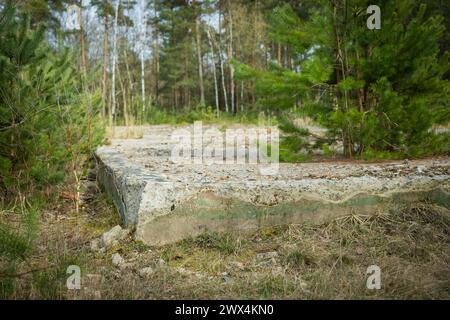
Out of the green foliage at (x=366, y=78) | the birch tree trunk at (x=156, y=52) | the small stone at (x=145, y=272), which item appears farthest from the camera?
the birch tree trunk at (x=156, y=52)

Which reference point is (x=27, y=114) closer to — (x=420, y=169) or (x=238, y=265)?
(x=238, y=265)

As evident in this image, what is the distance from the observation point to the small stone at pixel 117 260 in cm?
229

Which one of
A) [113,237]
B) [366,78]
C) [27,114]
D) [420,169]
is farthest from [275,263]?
[366,78]

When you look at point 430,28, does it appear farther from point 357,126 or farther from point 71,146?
point 71,146

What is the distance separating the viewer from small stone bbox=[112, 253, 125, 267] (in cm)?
229

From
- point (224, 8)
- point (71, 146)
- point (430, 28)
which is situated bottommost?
point (71, 146)

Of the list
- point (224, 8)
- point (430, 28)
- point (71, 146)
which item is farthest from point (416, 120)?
point (224, 8)

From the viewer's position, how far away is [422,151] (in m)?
4.02

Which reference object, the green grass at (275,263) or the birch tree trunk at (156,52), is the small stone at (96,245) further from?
the birch tree trunk at (156,52)

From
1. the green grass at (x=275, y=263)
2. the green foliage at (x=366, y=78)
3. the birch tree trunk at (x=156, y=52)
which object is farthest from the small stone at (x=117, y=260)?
the birch tree trunk at (x=156, y=52)

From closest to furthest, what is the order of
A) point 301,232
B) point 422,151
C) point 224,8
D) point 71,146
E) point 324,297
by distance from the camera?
point 324,297, point 301,232, point 71,146, point 422,151, point 224,8

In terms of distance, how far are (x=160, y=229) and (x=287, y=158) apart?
199 centimetres

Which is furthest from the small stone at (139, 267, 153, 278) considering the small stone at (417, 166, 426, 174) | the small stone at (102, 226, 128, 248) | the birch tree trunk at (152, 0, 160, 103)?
the birch tree trunk at (152, 0, 160, 103)

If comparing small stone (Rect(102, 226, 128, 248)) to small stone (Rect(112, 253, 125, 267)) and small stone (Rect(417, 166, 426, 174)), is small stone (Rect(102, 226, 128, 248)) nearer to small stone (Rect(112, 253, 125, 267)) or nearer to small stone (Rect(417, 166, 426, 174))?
small stone (Rect(112, 253, 125, 267))
